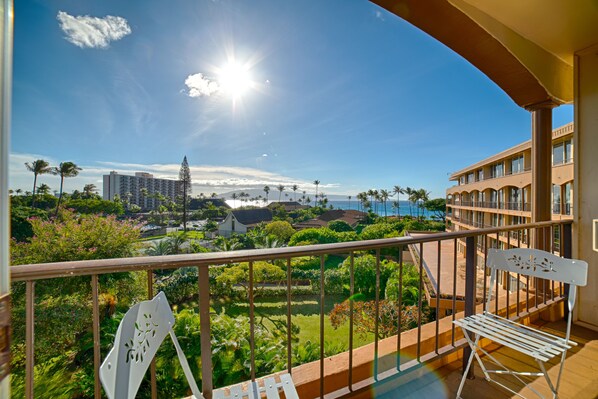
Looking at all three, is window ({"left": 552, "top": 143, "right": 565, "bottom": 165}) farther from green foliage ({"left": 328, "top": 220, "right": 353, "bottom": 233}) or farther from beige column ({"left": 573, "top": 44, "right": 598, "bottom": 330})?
green foliage ({"left": 328, "top": 220, "right": 353, "bottom": 233})

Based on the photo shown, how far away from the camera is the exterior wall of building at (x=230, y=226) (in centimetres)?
3362

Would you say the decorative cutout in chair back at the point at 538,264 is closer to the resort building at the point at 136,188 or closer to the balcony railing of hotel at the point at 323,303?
the balcony railing of hotel at the point at 323,303

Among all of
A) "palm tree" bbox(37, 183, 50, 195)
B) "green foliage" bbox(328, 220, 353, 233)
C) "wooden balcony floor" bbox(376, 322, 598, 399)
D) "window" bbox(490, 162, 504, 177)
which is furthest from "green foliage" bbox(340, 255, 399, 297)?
"green foliage" bbox(328, 220, 353, 233)

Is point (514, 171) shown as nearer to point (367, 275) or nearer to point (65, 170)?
point (367, 275)

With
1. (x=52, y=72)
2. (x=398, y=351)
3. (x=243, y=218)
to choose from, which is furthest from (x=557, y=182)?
(x=243, y=218)

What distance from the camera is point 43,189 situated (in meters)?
13.0

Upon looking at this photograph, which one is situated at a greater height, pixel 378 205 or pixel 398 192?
pixel 398 192

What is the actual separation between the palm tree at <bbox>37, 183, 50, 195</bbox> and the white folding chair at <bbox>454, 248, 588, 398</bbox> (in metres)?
17.3

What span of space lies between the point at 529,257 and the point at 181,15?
35.1 feet

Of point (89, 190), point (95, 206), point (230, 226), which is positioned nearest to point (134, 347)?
point (95, 206)

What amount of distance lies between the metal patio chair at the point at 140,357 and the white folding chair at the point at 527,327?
126cm

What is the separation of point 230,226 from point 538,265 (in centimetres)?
3447

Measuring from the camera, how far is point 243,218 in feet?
117

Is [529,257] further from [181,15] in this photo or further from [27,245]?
[27,245]
